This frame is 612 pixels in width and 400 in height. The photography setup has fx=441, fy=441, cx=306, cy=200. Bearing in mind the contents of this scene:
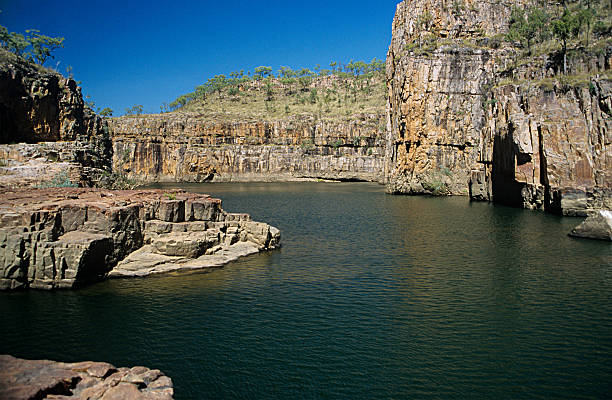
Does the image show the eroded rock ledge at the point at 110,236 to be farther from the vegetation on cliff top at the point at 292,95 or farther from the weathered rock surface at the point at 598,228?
the vegetation on cliff top at the point at 292,95

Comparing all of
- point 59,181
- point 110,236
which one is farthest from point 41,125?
point 110,236

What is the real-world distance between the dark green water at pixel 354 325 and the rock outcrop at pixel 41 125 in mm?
18420

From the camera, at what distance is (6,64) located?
143 feet

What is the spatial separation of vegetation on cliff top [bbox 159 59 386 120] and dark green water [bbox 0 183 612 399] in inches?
4428

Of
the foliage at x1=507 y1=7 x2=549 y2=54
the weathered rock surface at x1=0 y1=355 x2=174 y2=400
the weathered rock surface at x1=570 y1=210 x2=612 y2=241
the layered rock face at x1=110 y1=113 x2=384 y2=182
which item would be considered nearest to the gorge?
the weathered rock surface at x1=0 y1=355 x2=174 y2=400

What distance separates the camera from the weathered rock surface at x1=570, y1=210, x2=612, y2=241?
102ft

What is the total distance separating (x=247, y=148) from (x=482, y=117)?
71348mm

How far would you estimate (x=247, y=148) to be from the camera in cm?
12712

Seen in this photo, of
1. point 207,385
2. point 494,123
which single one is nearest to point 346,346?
point 207,385

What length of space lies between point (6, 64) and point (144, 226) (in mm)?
30766

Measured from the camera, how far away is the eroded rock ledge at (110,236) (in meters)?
20.4

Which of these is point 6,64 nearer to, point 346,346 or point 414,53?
point 346,346

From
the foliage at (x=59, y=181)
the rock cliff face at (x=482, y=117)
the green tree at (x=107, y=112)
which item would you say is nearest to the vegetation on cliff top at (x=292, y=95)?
the green tree at (x=107, y=112)

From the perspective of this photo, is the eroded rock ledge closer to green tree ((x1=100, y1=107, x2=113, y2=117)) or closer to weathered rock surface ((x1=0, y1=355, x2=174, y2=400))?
weathered rock surface ((x1=0, y1=355, x2=174, y2=400))
